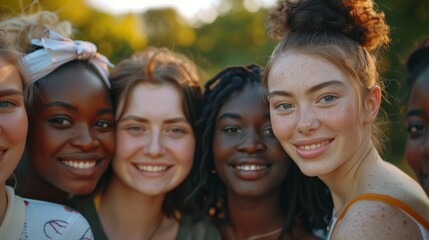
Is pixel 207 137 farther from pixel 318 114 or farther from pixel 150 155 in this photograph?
pixel 318 114

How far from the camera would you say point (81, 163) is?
11.6 feet

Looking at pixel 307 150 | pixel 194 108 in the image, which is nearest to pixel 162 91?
pixel 194 108

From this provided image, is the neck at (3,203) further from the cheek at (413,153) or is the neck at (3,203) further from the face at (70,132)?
the cheek at (413,153)

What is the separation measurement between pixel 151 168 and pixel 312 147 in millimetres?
1289

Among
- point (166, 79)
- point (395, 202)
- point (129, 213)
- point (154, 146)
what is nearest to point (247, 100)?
point (166, 79)

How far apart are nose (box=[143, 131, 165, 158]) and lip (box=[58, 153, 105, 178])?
31cm

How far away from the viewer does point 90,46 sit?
12.4 feet

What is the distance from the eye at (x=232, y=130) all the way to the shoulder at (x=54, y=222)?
120 cm

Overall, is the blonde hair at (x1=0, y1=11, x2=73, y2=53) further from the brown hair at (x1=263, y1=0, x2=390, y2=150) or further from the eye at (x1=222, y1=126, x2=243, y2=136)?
the brown hair at (x1=263, y1=0, x2=390, y2=150)

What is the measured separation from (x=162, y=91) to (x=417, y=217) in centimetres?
196

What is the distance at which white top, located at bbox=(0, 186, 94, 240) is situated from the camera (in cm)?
270

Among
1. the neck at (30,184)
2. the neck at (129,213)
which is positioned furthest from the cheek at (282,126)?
the neck at (30,184)

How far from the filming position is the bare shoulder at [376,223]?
90.0 inches

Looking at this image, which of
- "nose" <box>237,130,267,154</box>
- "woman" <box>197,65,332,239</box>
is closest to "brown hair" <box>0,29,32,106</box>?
"woman" <box>197,65,332,239</box>
